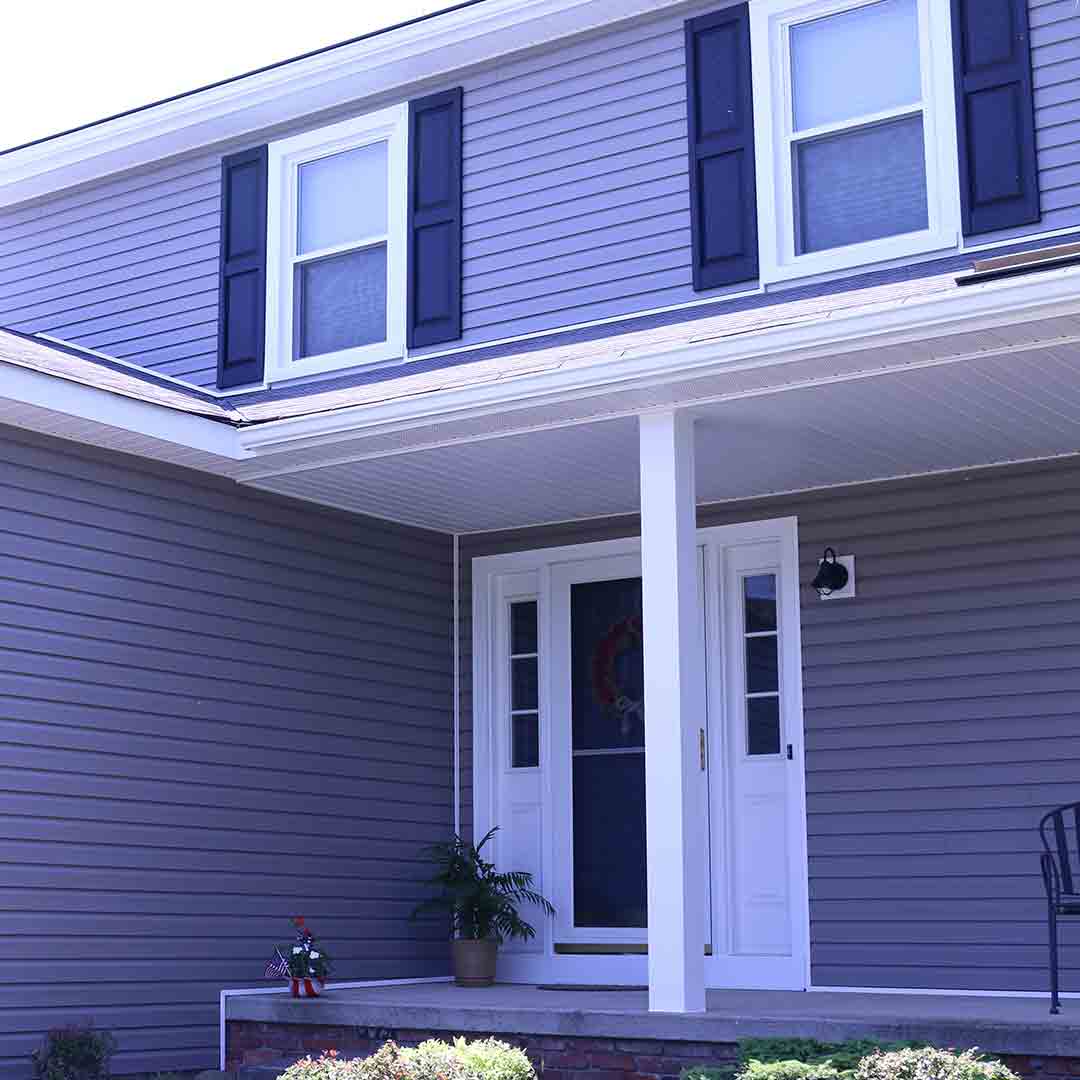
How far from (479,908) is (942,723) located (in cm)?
239

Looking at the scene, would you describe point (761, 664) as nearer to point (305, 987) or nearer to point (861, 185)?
point (861, 185)

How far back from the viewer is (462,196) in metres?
8.42

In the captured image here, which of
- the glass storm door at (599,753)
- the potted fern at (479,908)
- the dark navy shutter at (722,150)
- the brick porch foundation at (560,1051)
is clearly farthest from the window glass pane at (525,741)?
the dark navy shutter at (722,150)

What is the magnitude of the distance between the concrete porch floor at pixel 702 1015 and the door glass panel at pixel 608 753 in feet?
1.90

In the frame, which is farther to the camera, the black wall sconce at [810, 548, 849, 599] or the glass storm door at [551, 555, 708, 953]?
the glass storm door at [551, 555, 708, 953]

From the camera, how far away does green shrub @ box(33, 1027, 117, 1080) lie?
625 centimetres

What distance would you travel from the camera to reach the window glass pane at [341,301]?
8.66 m

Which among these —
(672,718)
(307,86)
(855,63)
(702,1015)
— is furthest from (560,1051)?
(307,86)

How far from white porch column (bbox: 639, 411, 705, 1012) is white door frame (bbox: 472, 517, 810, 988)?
1.37m

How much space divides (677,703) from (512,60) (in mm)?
3814

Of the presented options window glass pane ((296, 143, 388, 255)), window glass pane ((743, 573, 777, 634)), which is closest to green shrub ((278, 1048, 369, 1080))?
window glass pane ((743, 573, 777, 634))

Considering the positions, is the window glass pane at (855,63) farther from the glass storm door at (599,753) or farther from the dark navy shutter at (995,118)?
the glass storm door at (599,753)

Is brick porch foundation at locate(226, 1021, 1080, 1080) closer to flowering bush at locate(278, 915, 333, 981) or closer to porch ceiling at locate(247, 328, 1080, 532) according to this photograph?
flowering bush at locate(278, 915, 333, 981)

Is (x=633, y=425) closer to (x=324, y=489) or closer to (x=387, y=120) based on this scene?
(x=324, y=489)
